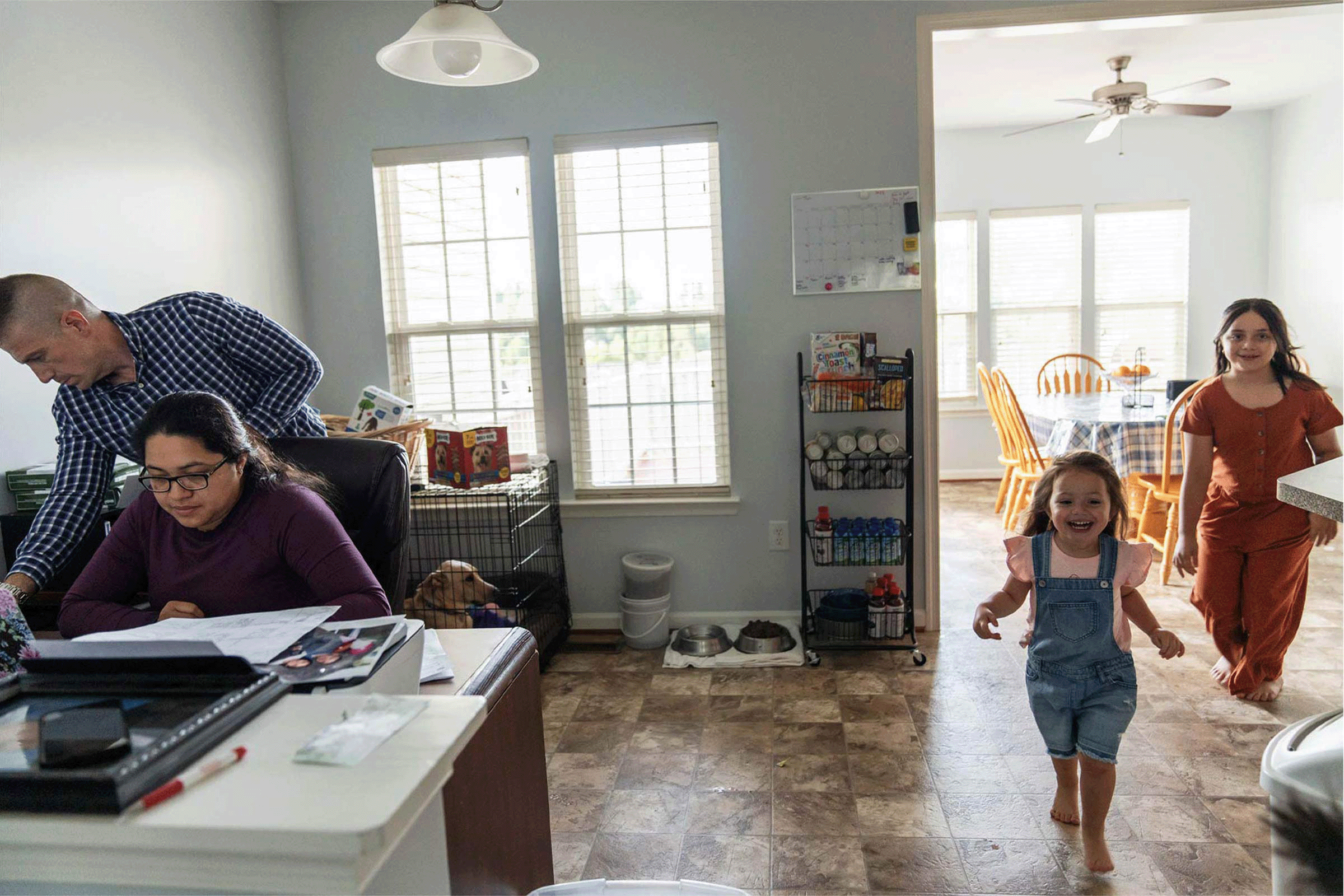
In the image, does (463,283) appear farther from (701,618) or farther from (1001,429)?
(1001,429)

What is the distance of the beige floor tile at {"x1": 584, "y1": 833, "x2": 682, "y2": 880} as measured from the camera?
2.01 meters

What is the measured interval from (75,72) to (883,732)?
3.00m

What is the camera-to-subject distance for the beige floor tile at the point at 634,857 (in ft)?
6.58

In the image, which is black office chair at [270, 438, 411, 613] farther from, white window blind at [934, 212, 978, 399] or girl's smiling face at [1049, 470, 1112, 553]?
white window blind at [934, 212, 978, 399]

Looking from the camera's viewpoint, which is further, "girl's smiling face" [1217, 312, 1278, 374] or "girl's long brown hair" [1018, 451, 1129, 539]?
"girl's smiling face" [1217, 312, 1278, 374]

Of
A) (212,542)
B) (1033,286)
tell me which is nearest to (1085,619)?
(212,542)

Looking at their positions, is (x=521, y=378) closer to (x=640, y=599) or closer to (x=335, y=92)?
(x=640, y=599)

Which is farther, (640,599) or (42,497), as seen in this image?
(640,599)

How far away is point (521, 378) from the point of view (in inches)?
143

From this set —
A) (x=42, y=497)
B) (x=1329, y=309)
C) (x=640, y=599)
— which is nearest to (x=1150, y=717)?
(x=640, y=599)

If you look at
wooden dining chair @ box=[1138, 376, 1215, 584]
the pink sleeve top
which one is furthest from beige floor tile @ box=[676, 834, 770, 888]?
wooden dining chair @ box=[1138, 376, 1215, 584]

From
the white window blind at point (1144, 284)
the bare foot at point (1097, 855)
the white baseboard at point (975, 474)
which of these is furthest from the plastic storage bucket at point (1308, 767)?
the white window blind at point (1144, 284)

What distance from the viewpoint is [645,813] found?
7.43 ft

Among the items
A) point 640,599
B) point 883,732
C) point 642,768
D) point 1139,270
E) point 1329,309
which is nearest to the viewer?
point 642,768
